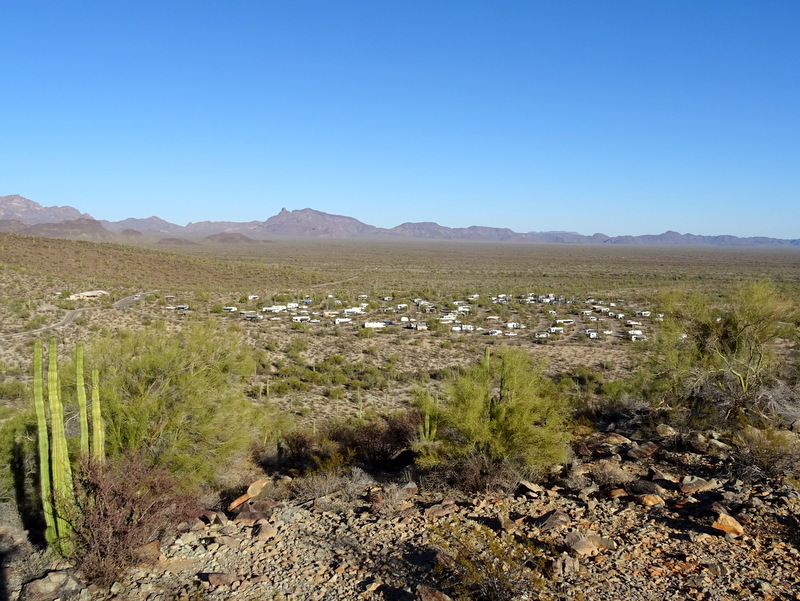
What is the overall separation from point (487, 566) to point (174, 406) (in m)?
6.61

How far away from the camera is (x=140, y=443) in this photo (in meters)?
9.67

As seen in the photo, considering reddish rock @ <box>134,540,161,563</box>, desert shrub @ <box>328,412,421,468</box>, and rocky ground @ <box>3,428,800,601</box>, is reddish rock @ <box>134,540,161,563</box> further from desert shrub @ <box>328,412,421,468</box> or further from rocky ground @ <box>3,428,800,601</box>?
desert shrub @ <box>328,412,421,468</box>

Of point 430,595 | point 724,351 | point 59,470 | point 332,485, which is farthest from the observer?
point 724,351

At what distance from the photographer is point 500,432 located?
10336 millimetres

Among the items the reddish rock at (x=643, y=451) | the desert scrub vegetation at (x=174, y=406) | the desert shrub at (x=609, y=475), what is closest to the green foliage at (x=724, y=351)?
the reddish rock at (x=643, y=451)

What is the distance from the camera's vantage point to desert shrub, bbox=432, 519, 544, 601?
6.15m

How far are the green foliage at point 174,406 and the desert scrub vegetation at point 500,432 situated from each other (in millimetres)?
3726

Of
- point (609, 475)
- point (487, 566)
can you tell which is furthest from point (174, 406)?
point (609, 475)

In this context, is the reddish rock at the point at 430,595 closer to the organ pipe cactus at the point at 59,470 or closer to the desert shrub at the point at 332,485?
the desert shrub at the point at 332,485

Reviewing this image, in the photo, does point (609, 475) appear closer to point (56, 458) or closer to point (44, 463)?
point (56, 458)

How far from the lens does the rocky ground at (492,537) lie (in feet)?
21.3

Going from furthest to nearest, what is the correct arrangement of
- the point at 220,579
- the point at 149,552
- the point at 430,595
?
the point at 149,552, the point at 220,579, the point at 430,595

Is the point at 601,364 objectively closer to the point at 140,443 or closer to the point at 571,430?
the point at 571,430

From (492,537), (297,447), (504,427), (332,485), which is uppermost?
(504,427)
